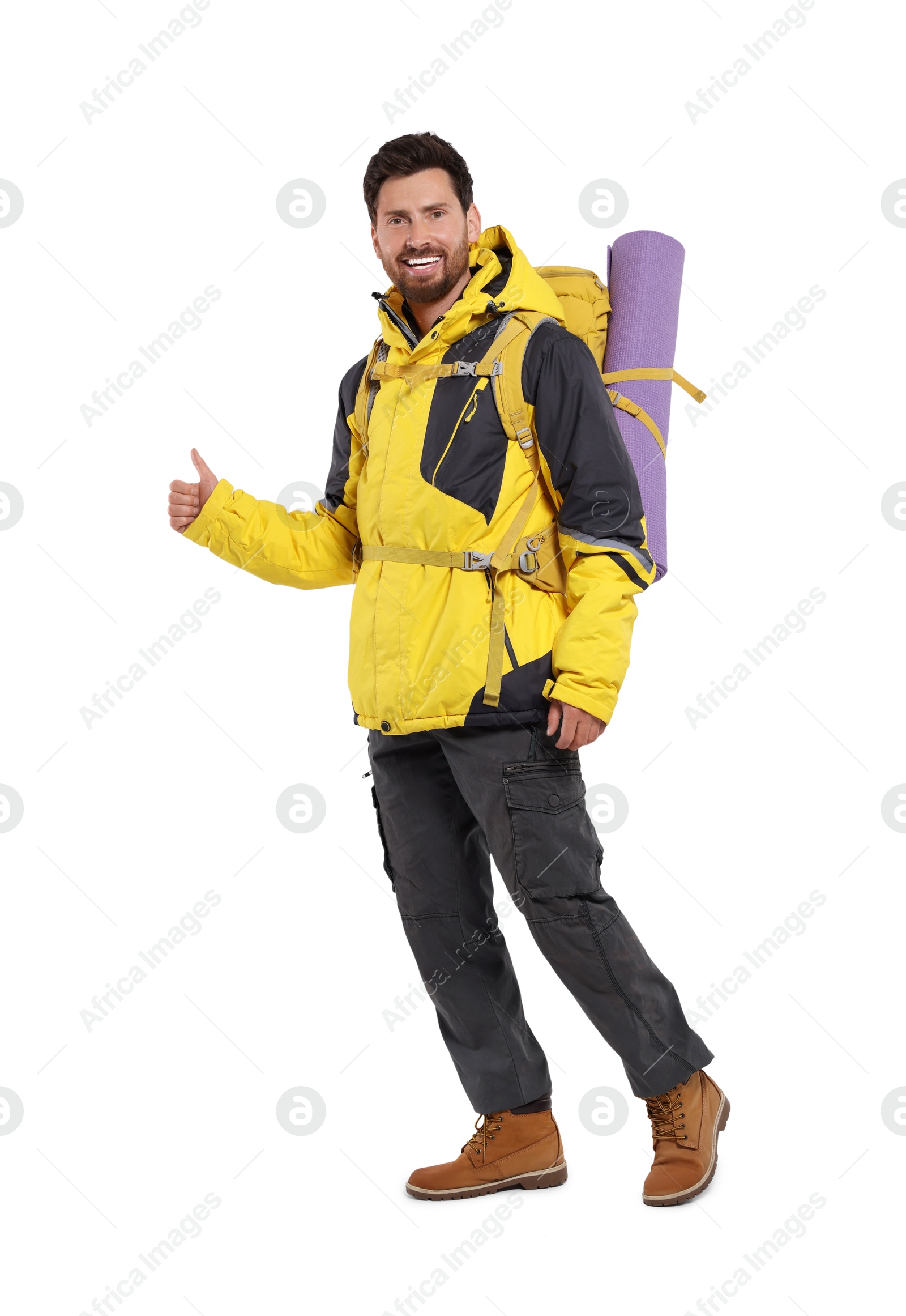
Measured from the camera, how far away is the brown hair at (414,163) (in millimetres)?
3131

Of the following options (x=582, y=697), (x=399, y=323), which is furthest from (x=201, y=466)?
(x=582, y=697)

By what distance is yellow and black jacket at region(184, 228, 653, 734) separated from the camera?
2.93 meters

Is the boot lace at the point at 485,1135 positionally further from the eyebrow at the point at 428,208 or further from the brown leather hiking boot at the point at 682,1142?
the eyebrow at the point at 428,208

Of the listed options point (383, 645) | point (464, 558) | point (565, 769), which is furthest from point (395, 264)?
point (565, 769)

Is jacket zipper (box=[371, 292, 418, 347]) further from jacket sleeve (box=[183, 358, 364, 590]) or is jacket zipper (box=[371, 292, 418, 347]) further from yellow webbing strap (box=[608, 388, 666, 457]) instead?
yellow webbing strap (box=[608, 388, 666, 457])

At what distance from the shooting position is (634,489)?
2.98m

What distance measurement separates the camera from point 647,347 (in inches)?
128

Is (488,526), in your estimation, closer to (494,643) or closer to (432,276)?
(494,643)

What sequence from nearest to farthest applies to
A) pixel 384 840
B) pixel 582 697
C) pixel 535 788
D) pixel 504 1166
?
pixel 582 697, pixel 535 788, pixel 504 1166, pixel 384 840

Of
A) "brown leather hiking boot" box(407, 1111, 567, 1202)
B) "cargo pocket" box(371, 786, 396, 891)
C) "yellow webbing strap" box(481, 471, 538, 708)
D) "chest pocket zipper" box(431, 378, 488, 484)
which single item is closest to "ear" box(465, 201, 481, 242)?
"chest pocket zipper" box(431, 378, 488, 484)

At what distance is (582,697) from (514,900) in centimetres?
59

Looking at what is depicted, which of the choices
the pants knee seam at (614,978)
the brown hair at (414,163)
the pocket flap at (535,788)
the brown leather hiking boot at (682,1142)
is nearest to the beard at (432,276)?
the brown hair at (414,163)

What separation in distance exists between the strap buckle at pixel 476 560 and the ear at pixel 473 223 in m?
0.93

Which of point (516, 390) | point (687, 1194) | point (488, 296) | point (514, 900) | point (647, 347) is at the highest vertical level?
point (647, 347)
